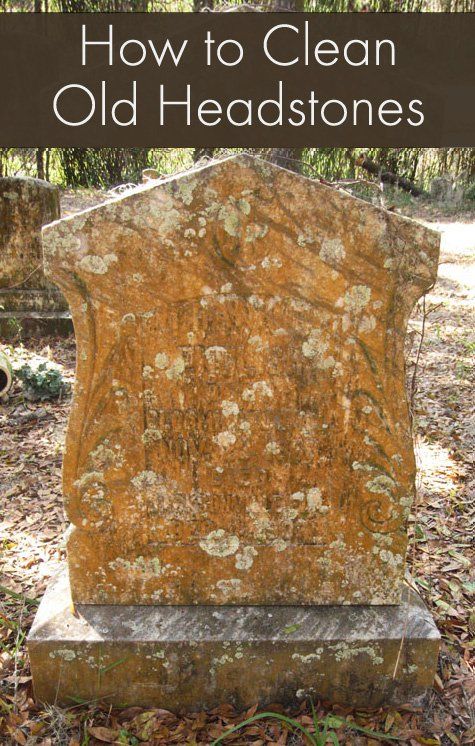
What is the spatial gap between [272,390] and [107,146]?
13111 millimetres

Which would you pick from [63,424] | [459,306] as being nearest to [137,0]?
[459,306]

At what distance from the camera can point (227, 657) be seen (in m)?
2.33

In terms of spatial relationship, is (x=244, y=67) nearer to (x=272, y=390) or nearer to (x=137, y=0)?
(x=137, y=0)

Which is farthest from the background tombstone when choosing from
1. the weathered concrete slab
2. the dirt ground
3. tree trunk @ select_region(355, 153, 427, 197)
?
tree trunk @ select_region(355, 153, 427, 197)

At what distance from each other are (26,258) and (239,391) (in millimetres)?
5383

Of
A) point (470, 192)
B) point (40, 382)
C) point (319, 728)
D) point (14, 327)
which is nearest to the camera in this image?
point (319, 728)

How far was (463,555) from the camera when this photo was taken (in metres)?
3.47

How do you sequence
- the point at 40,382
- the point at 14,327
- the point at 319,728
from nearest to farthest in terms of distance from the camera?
A: the point at 319,728
the point at 40,382
the point at 14,327

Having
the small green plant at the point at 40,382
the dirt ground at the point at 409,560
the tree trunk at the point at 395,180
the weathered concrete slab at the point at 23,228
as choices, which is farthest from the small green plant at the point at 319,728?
the tree trunk at the point at 395,180

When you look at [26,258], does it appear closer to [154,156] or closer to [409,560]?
[409,560]

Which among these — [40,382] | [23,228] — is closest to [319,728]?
[40,382]

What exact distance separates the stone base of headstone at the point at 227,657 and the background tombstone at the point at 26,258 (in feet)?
16.4

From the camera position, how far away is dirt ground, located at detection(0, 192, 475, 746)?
2.29m

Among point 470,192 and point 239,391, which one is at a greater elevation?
point 470,192
